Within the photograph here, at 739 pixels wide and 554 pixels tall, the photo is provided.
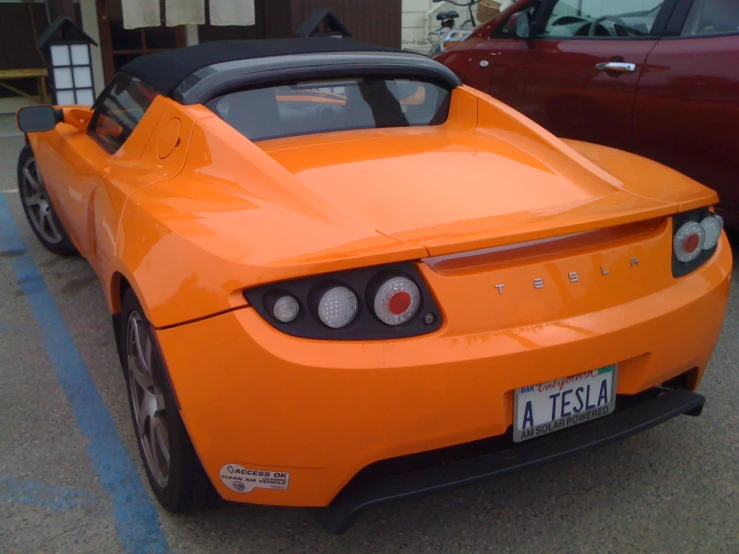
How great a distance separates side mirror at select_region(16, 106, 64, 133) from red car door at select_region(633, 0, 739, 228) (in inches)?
126

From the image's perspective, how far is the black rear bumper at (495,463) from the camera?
1.96m

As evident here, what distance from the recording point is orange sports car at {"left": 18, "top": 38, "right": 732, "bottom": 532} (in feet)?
6.10

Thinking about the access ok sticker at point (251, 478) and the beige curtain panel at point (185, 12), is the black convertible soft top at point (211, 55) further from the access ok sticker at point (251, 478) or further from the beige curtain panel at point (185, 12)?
the beige curtain panel at point (185, 12)

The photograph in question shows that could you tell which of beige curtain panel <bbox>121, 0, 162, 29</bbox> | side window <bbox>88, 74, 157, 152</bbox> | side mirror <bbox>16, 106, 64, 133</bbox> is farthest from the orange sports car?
beige curtain panel <bbox>121, 0, 162, 29</bbox>

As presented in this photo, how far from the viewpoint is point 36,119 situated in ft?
11.9

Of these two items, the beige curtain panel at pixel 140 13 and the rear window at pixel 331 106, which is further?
the beige curtain panel at pixel 140 13

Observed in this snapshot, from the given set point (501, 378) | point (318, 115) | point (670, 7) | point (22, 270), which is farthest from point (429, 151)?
point (22, 270)

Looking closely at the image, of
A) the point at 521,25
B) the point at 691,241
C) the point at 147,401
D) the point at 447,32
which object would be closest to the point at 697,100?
the point at 521,25

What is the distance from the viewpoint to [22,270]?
464 centimetres

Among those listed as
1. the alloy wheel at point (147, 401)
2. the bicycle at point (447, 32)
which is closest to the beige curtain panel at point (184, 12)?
the bicycle at point (447, 32)

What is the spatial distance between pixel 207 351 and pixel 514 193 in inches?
39.8

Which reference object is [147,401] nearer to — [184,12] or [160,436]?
[160,436]

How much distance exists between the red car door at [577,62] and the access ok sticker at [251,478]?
136 inches

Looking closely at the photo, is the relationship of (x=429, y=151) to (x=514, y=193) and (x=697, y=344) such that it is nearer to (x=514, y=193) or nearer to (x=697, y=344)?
(x=514, y=193)
